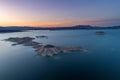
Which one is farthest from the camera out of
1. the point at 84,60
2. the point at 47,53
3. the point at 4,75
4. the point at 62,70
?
the point at 47,53


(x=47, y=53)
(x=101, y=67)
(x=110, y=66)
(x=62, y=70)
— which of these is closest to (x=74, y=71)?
(x=62, y=70)

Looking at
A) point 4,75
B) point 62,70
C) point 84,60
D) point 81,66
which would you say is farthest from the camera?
point 84,60

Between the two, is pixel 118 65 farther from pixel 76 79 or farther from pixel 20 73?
pixel 20 73

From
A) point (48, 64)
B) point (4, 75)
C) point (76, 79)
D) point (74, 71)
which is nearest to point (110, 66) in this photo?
point (74, 71)

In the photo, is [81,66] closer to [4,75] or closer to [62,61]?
[62,61]

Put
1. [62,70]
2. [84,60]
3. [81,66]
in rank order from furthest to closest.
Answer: [84,60], [81,66], [62,70]

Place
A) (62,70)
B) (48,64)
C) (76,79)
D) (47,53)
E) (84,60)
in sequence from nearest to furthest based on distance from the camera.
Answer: (76,79), (62,70), (48,64), (84,60), (47,53)

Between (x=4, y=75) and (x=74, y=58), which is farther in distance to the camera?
(x=74, y=58)

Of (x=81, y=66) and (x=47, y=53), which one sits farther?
(x=47, y=53)
